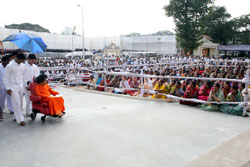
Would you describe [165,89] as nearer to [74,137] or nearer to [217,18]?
[74,137]

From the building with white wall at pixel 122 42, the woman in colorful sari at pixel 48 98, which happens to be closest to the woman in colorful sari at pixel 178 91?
the woman in colorful sari at pixel 48 98

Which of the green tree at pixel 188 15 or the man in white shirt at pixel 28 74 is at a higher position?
the green tree at pixel 188 15

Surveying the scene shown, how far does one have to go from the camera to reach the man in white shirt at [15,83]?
17.0 feet

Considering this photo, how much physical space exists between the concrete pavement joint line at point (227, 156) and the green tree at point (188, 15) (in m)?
33.8

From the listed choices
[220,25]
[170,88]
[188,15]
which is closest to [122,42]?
[220,25]

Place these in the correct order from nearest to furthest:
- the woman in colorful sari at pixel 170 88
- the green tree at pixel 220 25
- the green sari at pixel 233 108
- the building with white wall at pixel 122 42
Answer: the green sari at pixel 233 108 < the woman in colorful sari at pixel 170 88 < the green tree at pixel 220 25 < the building with white wall at pixel 122 42

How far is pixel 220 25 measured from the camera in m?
49.2

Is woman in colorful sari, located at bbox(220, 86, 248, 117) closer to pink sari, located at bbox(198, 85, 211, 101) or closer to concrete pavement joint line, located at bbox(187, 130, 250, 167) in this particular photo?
pink sari, located at bbox(198, 85, 211, 101)

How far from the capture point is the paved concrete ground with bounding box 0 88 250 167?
137 inches

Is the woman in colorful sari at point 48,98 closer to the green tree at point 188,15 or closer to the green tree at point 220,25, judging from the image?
the green tree at point 188,15

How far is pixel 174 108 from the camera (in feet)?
22.0

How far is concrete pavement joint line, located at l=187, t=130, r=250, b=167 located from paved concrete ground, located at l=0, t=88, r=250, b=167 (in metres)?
0.08

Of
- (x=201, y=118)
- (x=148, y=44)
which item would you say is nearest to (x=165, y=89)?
(x=201, y=118)

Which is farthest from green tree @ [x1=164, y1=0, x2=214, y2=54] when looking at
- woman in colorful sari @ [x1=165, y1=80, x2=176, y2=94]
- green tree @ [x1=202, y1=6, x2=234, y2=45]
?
woman in colorful sari @ [x1=165, y1=80, x2=176, y2=94]
